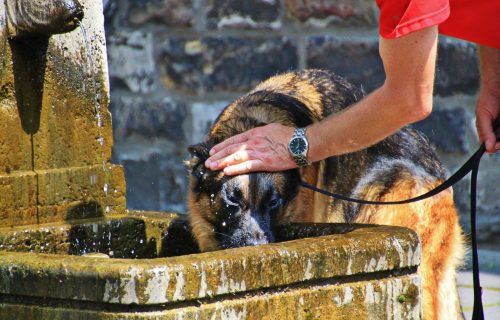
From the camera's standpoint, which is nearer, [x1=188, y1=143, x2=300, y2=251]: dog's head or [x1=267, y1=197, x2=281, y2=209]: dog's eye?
[x1=188, y1=143, x2=300, y2=251]: dog's head

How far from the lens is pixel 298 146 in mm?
3973

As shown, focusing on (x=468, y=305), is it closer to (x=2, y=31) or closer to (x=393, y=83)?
(x=393, y=83)

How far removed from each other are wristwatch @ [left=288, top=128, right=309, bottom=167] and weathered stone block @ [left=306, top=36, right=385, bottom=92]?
334cm

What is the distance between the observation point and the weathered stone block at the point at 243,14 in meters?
7.06

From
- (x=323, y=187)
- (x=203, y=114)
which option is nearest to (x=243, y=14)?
(x=203, y=114)

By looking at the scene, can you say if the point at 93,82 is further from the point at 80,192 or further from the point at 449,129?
the point at 449,129

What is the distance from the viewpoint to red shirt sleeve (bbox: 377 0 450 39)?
124 inches

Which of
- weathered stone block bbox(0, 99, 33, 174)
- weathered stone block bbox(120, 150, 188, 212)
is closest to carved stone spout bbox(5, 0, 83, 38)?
weathered stone block bbox(0, 99, 33, 174)

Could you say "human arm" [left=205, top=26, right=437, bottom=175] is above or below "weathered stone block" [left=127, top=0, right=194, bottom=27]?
below

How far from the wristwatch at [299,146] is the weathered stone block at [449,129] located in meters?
3.58

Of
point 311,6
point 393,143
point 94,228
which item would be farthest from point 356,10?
point 94,228

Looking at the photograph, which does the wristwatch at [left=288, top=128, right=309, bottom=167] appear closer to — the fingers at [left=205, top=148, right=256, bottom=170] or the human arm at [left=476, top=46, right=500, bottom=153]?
the fingers at [left=205, top=148, right=256, bottom=170]

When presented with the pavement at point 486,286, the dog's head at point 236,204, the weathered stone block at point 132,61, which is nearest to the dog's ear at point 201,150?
the dog's head at point 236,204

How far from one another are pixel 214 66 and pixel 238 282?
4.31m
